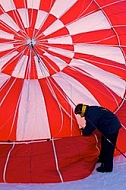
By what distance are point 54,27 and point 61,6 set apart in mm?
256

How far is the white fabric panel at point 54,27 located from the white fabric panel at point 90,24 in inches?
3.5

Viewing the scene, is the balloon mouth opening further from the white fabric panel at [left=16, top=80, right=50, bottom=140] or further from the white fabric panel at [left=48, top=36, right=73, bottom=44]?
the white fabric panel at [left=16, top=80, right=50, bottom=140]

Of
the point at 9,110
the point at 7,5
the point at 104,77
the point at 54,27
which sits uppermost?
the point at 7,5

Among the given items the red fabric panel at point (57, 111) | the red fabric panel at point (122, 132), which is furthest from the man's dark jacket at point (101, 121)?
the red fabric panel at point (57, 111)

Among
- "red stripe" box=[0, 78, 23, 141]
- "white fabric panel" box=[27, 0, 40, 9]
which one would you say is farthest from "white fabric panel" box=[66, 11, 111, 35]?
"red stripe" box=[0, 78, 23, 141]

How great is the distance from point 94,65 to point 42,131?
101 centimetres

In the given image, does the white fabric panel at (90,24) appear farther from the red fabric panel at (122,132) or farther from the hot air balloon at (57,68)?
the red fabric panel at (122,132)

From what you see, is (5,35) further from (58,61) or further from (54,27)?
(58,61)

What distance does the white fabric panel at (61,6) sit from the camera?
4.89 meters

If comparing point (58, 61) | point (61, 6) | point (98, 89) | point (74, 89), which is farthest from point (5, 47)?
point (98, 89)

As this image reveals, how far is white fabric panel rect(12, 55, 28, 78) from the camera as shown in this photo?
16.6 feet

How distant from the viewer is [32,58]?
4.99 metres

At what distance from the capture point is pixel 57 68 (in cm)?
516

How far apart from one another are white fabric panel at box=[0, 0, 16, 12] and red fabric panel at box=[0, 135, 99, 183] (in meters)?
1.55
